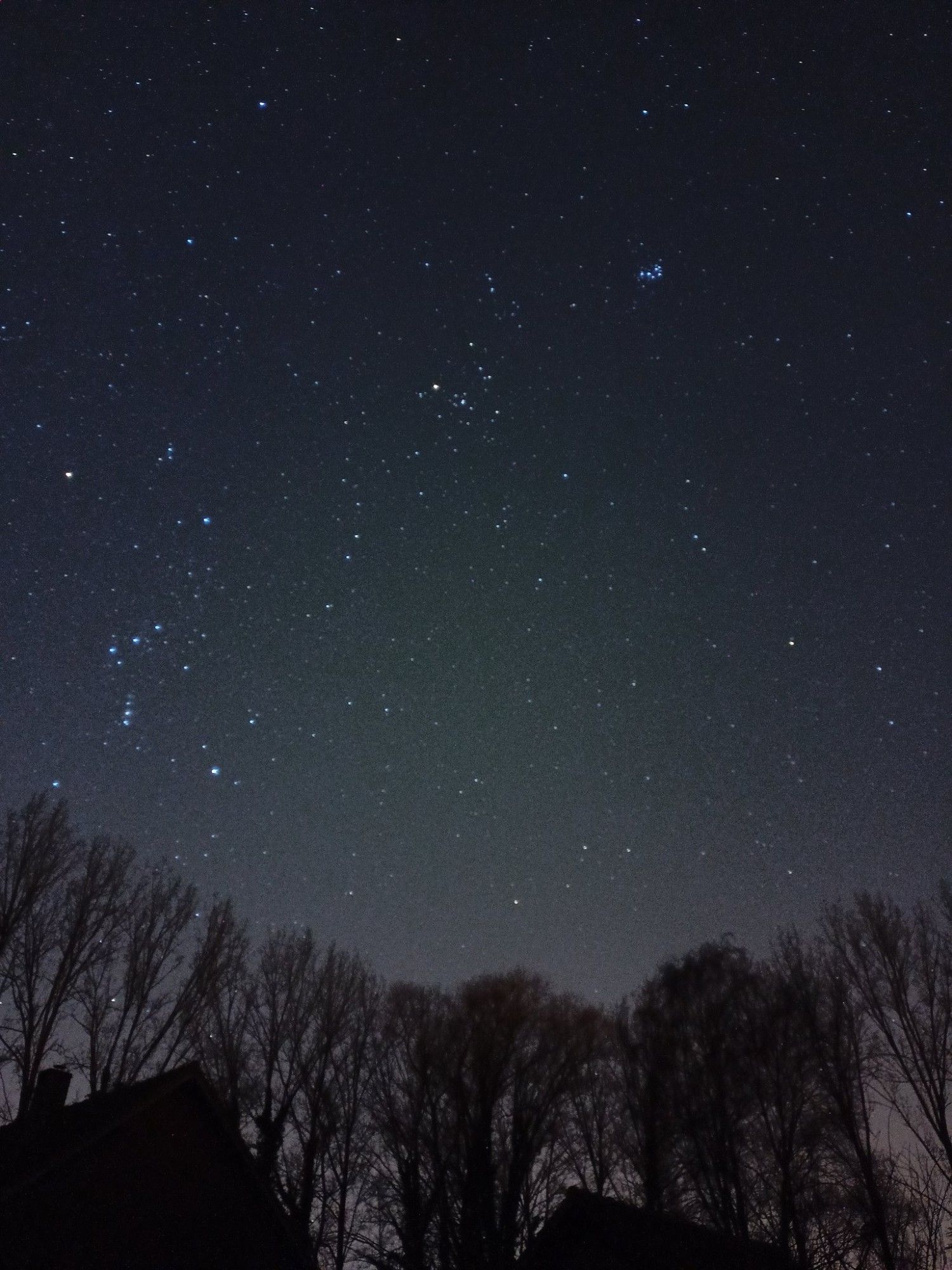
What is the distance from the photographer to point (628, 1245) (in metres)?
16.0

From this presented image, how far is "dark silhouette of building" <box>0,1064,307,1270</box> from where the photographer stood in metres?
13.1

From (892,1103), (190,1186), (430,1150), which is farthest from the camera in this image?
(430,1150)

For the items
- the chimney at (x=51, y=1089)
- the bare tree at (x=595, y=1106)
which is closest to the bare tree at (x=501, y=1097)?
the bare tree at (x=595, y=1106)

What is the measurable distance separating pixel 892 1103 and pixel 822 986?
3.15m

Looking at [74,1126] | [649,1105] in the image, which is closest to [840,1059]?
[649,1105]

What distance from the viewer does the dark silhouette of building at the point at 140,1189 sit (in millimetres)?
13078

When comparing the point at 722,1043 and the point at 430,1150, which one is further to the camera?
the point at 430,1150

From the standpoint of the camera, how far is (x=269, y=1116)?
26.5 meters

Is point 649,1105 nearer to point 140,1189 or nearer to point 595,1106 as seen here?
point 595,1106

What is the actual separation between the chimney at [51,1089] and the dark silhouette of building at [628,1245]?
10.6 metres

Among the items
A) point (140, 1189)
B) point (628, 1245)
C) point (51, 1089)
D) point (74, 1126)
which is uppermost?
point (51, 1089)

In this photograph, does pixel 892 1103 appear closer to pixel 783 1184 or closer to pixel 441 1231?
pixel 783 1184

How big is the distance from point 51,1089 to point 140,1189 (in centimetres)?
579

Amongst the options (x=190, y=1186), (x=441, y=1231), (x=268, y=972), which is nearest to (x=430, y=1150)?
(x=441, y=1231)
